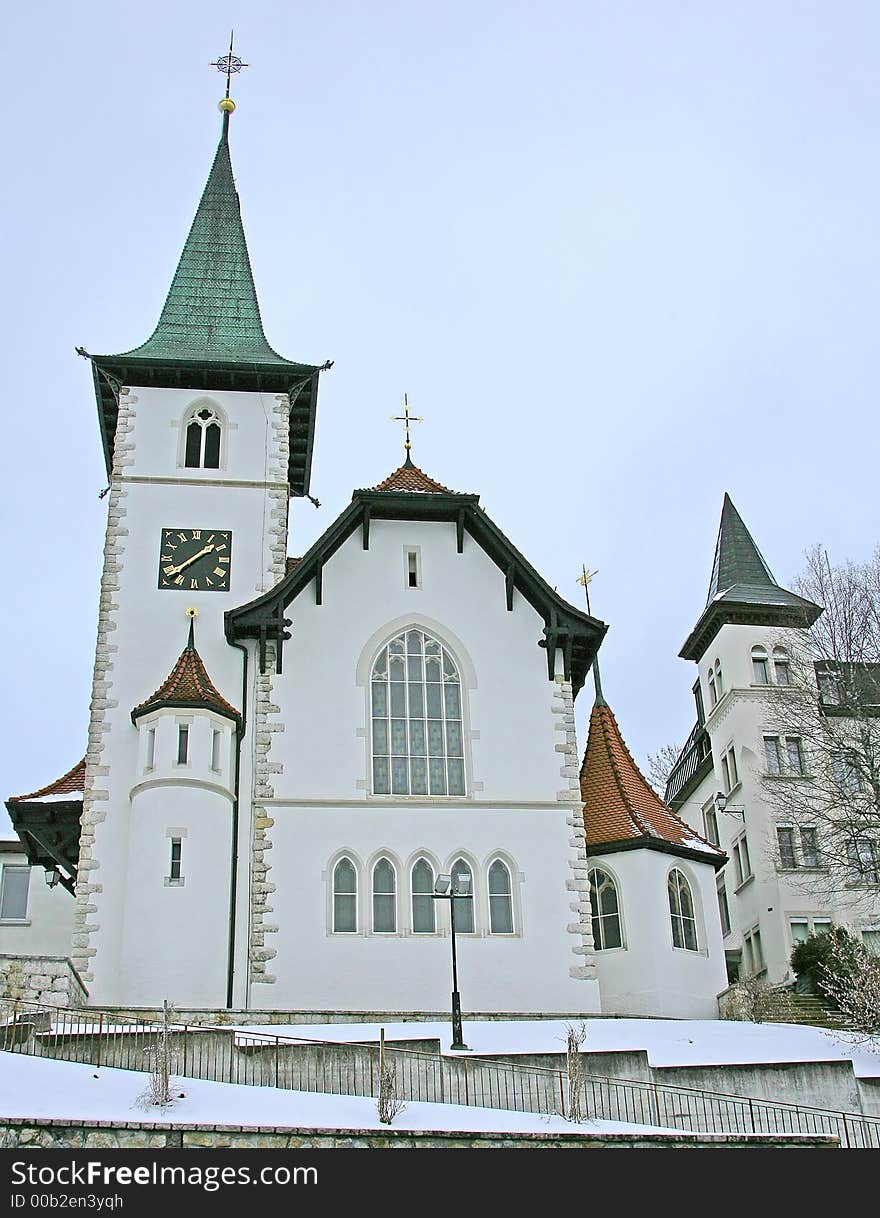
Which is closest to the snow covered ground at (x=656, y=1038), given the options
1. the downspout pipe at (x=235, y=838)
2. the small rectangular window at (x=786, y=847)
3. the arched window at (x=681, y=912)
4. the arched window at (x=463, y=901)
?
the arched window at (x=463, y=901)

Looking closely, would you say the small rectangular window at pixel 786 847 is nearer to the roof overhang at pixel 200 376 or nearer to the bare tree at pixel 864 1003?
the bare tree at pixel 864 1003

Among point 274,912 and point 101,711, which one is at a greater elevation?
point 101,711

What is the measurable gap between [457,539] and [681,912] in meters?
9.52

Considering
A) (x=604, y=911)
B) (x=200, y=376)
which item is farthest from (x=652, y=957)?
(x=200, y=376)

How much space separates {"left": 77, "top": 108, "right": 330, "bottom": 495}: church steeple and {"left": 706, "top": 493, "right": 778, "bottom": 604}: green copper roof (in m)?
15.5

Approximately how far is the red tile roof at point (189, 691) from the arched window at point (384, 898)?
4.34m

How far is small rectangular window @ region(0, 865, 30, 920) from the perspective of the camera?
3925cm

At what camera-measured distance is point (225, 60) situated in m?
45.2

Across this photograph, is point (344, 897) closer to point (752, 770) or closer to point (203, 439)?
point (203, 439)

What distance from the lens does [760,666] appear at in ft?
153

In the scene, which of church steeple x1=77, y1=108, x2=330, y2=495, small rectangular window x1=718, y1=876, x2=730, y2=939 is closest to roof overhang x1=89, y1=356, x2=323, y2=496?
church steeple x1=77, y1=108, x2=330, y2=495

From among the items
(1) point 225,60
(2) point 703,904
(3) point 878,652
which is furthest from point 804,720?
(1) point 225,60
